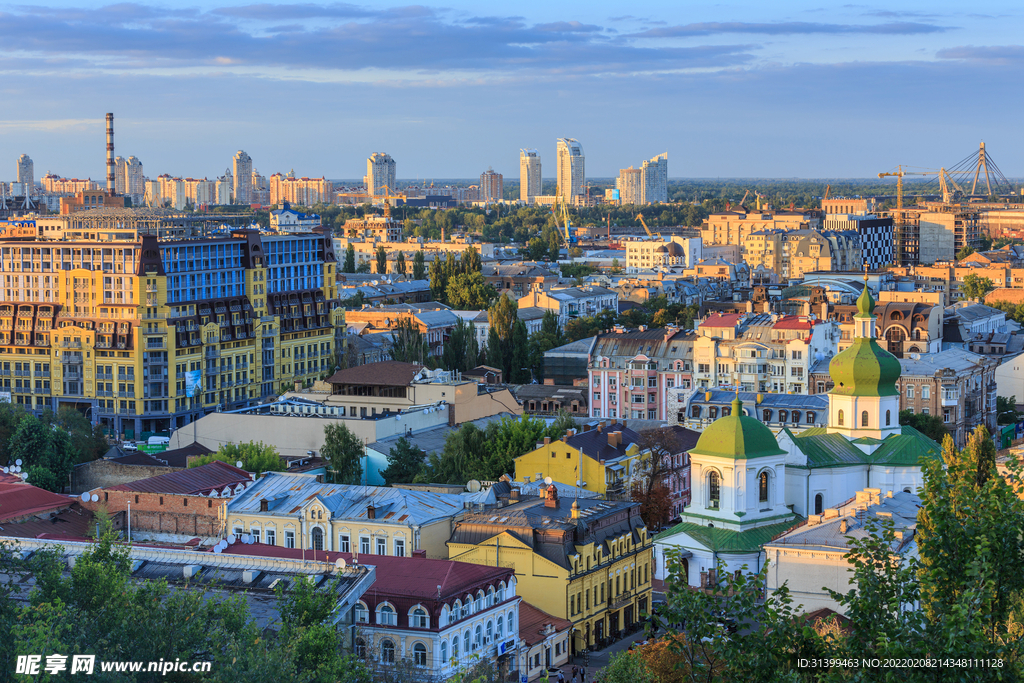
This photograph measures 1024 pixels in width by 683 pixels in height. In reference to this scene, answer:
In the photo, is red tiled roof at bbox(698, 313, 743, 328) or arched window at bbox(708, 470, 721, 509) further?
red tiled roof at bbox(698, 313, 743, 328)

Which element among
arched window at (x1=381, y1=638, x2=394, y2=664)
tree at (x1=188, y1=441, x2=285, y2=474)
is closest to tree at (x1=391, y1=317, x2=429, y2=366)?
tree at (x1=188, y1=441, x2=285, y2=474)

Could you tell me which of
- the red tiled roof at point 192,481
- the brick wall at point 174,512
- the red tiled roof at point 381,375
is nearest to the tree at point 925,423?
the red tiled roof at point 381,375

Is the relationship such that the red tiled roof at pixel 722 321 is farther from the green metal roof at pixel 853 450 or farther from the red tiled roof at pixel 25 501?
the red tiled roof at pixel 25 501

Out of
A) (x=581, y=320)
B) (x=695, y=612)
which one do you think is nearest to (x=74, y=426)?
(x=581, y=320)

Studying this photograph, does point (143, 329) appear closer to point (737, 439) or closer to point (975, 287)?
point (737, 439)

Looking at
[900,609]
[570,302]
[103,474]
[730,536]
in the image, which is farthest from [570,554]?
[570,302]

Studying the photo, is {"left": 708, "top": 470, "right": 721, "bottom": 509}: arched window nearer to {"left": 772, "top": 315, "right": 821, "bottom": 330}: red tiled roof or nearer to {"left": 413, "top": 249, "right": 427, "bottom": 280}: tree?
{"left": 772, "top": 315, "right": 821, "bottom": 330}: red tiled roof
